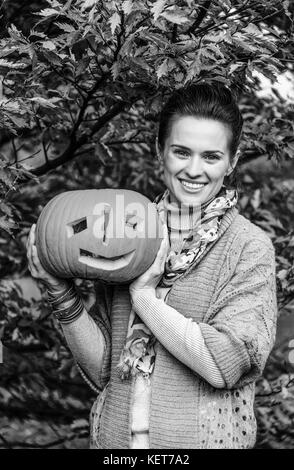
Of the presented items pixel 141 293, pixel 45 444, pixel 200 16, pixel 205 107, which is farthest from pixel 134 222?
pixel 45 444

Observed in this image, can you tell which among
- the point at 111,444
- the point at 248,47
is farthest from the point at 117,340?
the point at 248,47

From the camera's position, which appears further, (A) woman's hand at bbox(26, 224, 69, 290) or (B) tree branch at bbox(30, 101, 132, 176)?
(B) tree branch at bbox(30, 101, 132, 176)

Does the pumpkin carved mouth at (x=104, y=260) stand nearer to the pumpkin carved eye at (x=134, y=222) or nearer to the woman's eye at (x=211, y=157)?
the pumpkin carved eye at (x=134, y=222)

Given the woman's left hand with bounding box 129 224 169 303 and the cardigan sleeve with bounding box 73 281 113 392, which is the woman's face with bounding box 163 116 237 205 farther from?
the cardigan sleeve with bounding box 73 281 113 392

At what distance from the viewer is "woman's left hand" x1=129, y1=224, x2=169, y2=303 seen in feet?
8.27

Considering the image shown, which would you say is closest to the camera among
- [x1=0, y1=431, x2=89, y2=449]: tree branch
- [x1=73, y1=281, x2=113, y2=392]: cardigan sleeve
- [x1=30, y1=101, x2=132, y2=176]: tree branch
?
[x1=73, y1=281, x2=113, y2=392]: cardigan sleeve

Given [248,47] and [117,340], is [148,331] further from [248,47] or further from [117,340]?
[248,47]

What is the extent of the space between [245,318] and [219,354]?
0.48 feet

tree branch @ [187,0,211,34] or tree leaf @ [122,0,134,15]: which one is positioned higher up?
tree leaf @ [122,0,134,15]

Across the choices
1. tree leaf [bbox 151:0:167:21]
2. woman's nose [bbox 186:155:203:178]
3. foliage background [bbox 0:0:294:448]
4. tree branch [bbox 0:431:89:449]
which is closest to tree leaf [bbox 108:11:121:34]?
foliage background [bbox 0:0:294:448]

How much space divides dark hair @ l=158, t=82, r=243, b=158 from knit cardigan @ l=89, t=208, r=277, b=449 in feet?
1.04

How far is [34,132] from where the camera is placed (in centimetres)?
415

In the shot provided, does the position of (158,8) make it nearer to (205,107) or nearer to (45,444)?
(205,107)

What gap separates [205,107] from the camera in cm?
259
